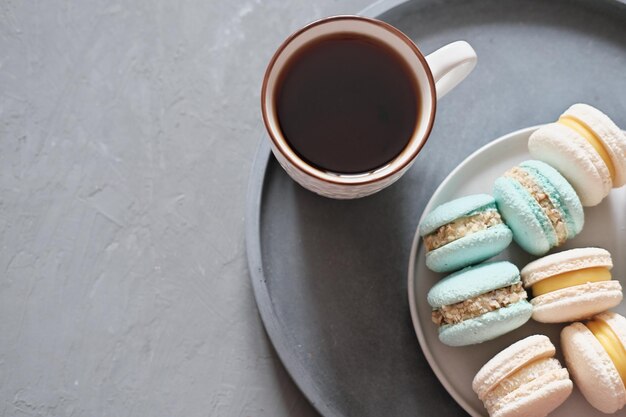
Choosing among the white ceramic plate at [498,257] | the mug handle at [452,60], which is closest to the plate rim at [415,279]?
the white ceramic plate at [498,257]

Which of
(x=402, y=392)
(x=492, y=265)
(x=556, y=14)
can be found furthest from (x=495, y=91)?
(x=402, y=392)

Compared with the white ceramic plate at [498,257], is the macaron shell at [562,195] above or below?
above

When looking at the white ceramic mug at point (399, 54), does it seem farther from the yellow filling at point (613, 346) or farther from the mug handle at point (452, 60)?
the yellow filling at point (613, 346)

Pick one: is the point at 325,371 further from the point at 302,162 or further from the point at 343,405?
the point at 302,162

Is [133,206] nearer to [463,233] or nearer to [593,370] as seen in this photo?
[463,233]

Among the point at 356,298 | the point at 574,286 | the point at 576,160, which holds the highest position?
the point at 576,160

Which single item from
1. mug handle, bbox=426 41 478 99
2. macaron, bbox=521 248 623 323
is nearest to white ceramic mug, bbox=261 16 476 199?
mug handle, bbox=426 41 478 99

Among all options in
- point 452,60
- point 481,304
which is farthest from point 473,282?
point 452,60
